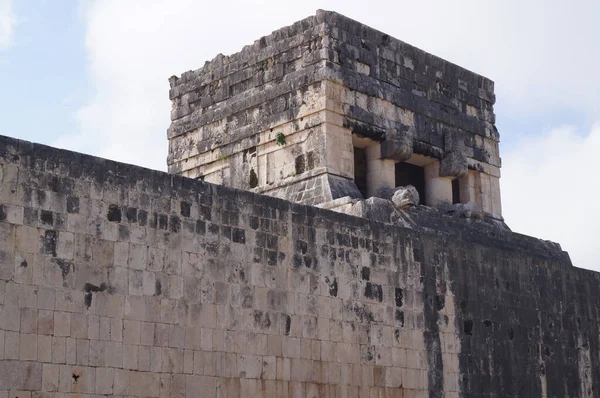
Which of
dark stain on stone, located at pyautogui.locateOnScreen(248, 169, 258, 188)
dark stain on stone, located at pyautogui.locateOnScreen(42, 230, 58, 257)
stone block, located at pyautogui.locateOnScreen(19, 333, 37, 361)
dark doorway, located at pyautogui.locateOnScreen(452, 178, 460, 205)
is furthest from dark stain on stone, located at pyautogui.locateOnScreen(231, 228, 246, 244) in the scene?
dark doorway, located at pyautogui.locateOnScreen(452, 178, 460, 205)

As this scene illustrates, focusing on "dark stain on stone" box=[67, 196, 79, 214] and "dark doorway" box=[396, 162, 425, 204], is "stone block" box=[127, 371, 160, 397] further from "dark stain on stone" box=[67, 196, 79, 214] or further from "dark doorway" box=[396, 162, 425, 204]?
"dark doorway" box=[396, 162, 425, 204]

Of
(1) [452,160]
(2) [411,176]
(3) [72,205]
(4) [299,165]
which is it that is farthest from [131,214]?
(2) [411,176]

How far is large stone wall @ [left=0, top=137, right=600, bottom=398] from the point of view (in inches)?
423

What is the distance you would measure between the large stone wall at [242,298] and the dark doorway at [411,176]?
8.50ft

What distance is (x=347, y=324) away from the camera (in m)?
13.8

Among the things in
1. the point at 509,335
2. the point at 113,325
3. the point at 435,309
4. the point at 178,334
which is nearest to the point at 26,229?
the point at 113,325

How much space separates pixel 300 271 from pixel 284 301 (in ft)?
1.51

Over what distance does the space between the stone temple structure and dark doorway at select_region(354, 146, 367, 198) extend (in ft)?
0.12

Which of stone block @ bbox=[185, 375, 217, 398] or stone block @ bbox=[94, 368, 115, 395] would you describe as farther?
stone block @ bbox=[185, 375, 217, 398]

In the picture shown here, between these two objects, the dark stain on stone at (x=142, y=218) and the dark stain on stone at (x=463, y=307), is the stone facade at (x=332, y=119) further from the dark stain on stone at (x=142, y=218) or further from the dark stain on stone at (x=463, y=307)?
the dark stain on stone at (x=142, y=218)

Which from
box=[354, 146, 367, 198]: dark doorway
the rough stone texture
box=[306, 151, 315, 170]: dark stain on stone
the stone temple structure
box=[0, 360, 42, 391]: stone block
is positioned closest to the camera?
box=[0, 360, 42, 391]: stone block

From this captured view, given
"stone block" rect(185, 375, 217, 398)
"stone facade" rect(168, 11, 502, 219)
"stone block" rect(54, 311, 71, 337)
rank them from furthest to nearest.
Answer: "stone facade" rect(168, 11, 502, 219) < "stone block" rect(185, 375, 217, 398) < "stone block" rect(54, 311, 71, 337)

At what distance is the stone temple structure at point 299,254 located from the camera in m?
10.9

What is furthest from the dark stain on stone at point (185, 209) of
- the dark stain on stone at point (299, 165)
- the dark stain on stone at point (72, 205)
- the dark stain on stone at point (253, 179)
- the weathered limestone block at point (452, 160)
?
the weathered limestone block at point (452, 160)
